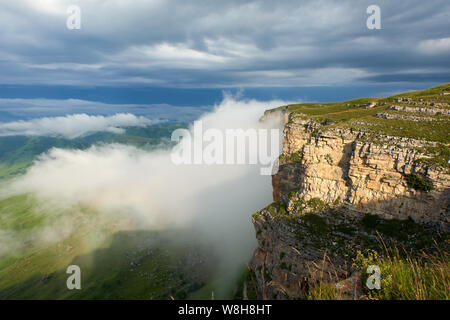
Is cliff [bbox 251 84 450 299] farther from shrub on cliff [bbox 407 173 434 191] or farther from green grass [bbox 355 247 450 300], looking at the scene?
green grass [bbox 355 247 450 300]

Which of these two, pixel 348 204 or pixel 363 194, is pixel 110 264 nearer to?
pixel 348 204

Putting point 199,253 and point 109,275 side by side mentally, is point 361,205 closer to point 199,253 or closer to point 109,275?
point 199,253

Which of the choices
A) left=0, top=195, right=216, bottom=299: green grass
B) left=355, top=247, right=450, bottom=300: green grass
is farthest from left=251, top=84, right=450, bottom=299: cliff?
left=0, top=195, right=216, bottom=299: green grass

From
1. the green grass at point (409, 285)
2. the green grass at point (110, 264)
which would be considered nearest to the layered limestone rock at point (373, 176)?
the green grass at point (409, 285)

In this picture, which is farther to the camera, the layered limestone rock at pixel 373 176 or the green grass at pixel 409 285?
the layered limestone rock at pixel 373 176

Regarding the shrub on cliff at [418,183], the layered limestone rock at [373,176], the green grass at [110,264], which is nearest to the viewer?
the shrub on cliff at [418,183]

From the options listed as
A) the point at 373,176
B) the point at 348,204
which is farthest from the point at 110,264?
the point at 373,176

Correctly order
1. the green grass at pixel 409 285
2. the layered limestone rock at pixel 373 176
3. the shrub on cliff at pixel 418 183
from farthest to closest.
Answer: the layered limestone rock at pixel 373 176
the shrub on cliff at pixel 418 183
the green grass at pixel 409 285

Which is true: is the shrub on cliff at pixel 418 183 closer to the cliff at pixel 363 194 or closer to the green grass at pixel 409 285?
the cliff at pixel 363 194
